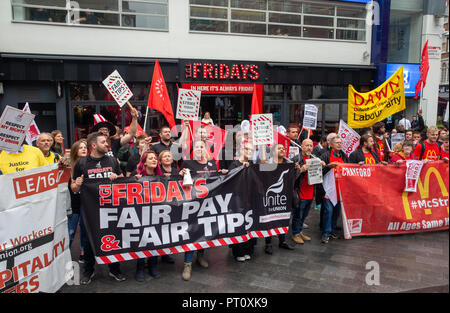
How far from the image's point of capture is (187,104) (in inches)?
277

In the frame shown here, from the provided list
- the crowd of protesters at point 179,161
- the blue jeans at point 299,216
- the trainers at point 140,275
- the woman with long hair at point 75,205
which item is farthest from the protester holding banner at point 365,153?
the woman with long hair at point 75,205

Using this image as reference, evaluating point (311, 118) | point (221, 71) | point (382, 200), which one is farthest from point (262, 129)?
point (221, 71)

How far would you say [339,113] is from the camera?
52.9ft

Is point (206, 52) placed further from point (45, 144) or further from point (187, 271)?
point (187, 271)

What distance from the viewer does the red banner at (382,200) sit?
20.6 feet

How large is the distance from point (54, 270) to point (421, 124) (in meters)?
13.2

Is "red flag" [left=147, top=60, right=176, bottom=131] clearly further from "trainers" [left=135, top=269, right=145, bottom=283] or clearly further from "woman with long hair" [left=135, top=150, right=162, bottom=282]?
"trainers" [left=135, top=269, right=145, bottom=283]

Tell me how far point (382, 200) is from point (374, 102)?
229 cm

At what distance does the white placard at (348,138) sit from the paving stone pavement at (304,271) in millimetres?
1853

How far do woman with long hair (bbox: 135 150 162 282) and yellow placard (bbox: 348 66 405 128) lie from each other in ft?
14.6

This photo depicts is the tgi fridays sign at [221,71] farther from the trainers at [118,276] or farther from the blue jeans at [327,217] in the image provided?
the trainers at [118,276]

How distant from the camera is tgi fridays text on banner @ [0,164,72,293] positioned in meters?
3.77

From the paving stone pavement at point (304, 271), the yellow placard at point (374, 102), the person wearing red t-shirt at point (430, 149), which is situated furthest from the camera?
the yellow placard at point (374, 102)

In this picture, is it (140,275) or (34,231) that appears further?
(140,275)
